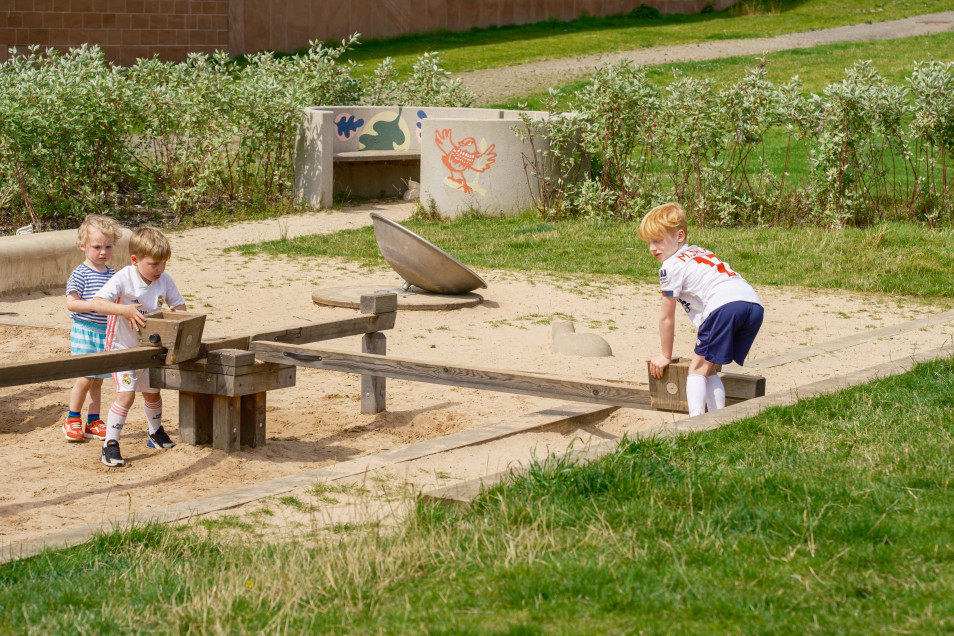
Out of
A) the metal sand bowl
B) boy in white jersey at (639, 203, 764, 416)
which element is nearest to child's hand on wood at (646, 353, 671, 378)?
boy in white jersey at (639, 203, 764, 416)

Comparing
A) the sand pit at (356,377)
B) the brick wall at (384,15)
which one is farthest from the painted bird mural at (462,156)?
the brick wall at (384,15)

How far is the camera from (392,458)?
544cm

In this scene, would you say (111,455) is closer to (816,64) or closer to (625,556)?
(625,556)

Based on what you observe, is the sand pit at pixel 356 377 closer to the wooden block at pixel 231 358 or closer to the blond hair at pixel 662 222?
the wooden block at pixel 231 358

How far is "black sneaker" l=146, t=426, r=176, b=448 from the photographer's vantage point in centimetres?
608

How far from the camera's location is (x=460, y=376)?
579 cm

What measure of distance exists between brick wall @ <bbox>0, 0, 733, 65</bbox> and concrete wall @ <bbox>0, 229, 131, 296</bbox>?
1632 cm

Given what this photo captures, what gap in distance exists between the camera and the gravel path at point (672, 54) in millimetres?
26594

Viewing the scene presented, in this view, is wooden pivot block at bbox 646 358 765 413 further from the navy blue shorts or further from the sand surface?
the sand surface

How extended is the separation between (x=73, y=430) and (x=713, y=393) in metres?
3.36

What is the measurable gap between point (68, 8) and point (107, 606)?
2445cm

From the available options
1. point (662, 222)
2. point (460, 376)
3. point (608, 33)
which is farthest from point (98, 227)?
point (608, 33)

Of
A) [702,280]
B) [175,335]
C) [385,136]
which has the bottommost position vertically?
[175,335]

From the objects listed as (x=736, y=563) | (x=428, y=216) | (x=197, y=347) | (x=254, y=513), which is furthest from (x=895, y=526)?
(x=428, y=216)
